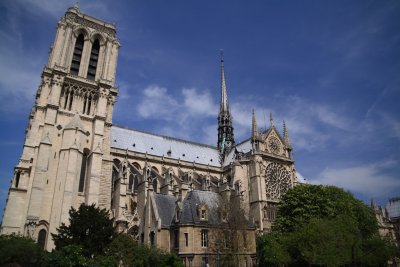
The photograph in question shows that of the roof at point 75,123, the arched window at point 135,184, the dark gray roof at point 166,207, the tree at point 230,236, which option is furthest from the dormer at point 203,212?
the roof at point 75,123

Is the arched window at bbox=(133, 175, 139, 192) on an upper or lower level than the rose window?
lower

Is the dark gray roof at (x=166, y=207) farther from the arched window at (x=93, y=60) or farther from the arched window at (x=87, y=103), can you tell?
the arched window at (x=93, y=60)

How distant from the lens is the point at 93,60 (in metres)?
46.9

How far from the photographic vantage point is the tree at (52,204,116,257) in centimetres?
2453

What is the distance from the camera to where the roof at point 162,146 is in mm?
51281

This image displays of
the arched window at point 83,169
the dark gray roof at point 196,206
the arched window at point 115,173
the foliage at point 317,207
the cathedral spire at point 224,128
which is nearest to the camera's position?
the dark gray roof at point 196,206

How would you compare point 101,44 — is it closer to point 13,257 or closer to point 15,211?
point 15,211

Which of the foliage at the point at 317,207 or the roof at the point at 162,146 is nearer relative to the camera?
the foliage at the point at 317,207

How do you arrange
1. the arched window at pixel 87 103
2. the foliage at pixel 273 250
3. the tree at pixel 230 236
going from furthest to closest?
the arched window at pixel 87 103 < the foliage at pixel 273 250 < the tree at pixel 230 236

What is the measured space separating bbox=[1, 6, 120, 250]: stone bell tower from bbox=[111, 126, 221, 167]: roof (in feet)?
27.7

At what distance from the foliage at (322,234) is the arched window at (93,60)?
31.7 metres

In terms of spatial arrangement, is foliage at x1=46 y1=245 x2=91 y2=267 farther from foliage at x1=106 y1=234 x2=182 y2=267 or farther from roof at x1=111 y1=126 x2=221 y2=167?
roof at x1=111 y1=126 x2=221 y2=167

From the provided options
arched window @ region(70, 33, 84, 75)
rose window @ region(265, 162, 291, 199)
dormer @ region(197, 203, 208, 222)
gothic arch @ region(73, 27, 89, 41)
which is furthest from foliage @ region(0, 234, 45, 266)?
rose window @ region(265, 162, 291, 199)

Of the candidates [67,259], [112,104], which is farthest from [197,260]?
[112,104]
